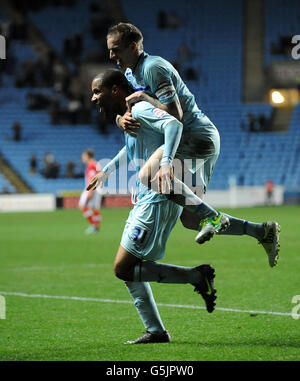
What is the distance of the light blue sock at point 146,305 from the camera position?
5.84 meters

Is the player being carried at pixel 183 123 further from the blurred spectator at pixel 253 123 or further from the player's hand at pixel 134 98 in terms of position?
the blurred spectator at pixel 253 123

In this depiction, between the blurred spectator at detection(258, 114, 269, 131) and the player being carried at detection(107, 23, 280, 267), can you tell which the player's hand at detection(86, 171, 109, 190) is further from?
the blurred spectator at detection(258, 114, 269, 131)

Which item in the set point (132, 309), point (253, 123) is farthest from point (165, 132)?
point (253, 123)

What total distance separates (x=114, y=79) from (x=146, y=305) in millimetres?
1719

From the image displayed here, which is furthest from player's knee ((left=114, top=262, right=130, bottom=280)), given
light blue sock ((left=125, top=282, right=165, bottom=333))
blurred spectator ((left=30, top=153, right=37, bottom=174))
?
blurred spectator ((left=30, top=153, right=37, bottom=174))

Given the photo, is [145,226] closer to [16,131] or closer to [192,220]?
[192,220]

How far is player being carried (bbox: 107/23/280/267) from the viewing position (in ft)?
18.1

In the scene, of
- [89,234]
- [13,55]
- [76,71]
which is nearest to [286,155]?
[76,71]

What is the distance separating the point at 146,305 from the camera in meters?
5.83

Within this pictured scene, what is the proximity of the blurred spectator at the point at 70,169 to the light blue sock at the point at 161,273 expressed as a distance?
90.0 feet

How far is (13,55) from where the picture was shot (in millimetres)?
37031

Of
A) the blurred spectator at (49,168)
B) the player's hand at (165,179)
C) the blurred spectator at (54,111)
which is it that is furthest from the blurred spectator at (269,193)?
the player's hand at (165,179)
